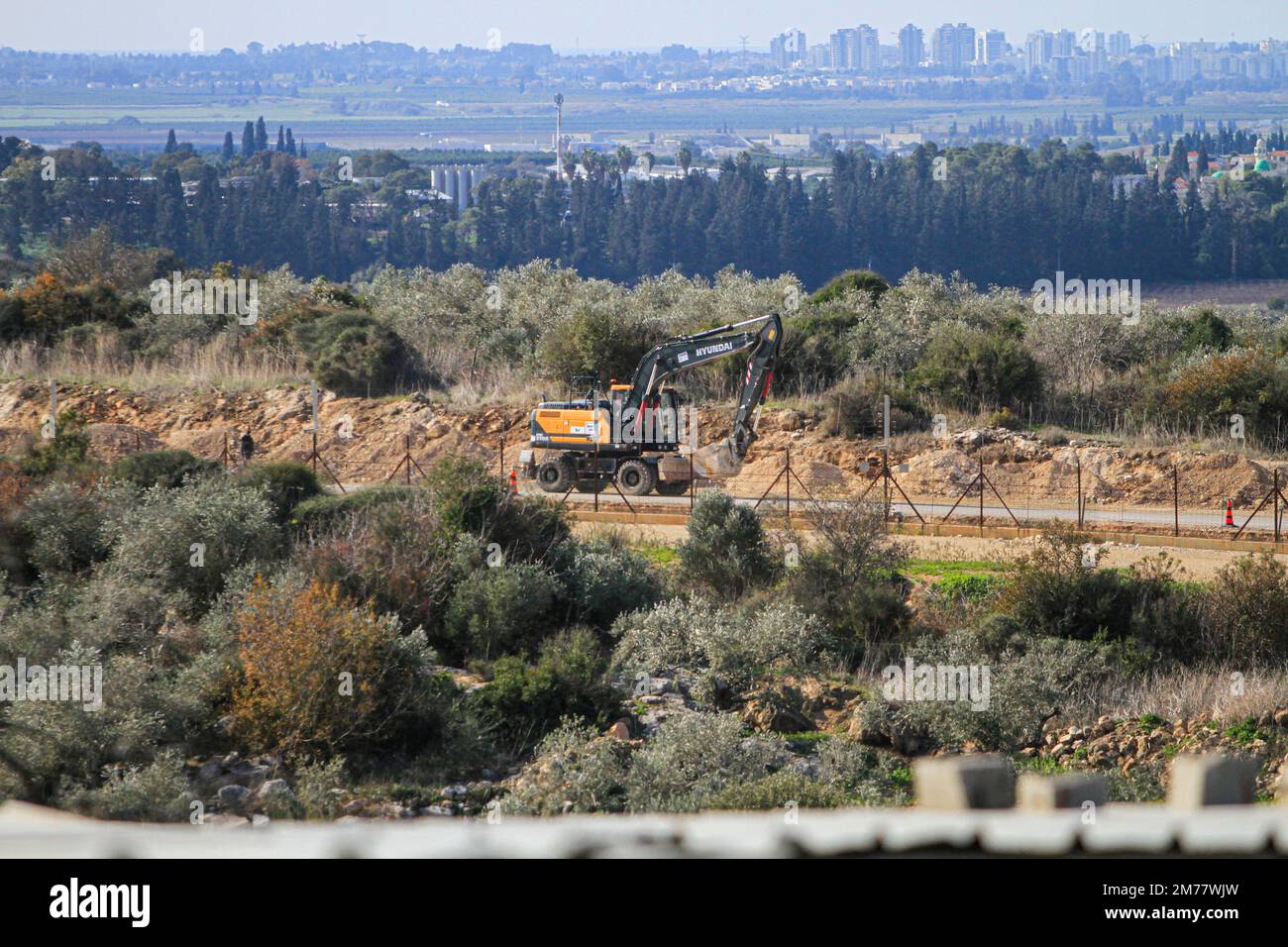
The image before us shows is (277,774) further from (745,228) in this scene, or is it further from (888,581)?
(745,228)

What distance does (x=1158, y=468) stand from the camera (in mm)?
29797

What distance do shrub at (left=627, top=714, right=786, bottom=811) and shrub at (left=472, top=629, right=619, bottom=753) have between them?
3.98ft

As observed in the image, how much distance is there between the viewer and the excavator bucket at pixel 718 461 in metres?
31.3

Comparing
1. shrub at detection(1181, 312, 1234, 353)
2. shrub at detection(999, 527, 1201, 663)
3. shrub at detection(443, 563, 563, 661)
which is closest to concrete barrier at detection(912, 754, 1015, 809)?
shrub at detection(443, 563, 563, 661)

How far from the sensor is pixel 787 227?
5610 inches

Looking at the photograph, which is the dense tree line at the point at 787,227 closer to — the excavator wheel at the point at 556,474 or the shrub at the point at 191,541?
the excavator wheel at the point at 556,474

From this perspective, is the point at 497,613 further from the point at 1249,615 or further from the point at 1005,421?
the point at 1005,421

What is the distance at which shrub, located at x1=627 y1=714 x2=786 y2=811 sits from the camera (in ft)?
43.9

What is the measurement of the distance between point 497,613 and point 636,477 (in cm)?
1047

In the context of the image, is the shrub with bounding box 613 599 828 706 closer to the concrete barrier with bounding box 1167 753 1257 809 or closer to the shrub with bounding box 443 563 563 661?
the shrub with bounding box 443 563 563 661

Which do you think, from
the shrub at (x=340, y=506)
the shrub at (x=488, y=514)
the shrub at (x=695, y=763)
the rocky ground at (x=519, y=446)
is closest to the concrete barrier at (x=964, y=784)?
the shrub at (x=695, y=763)
